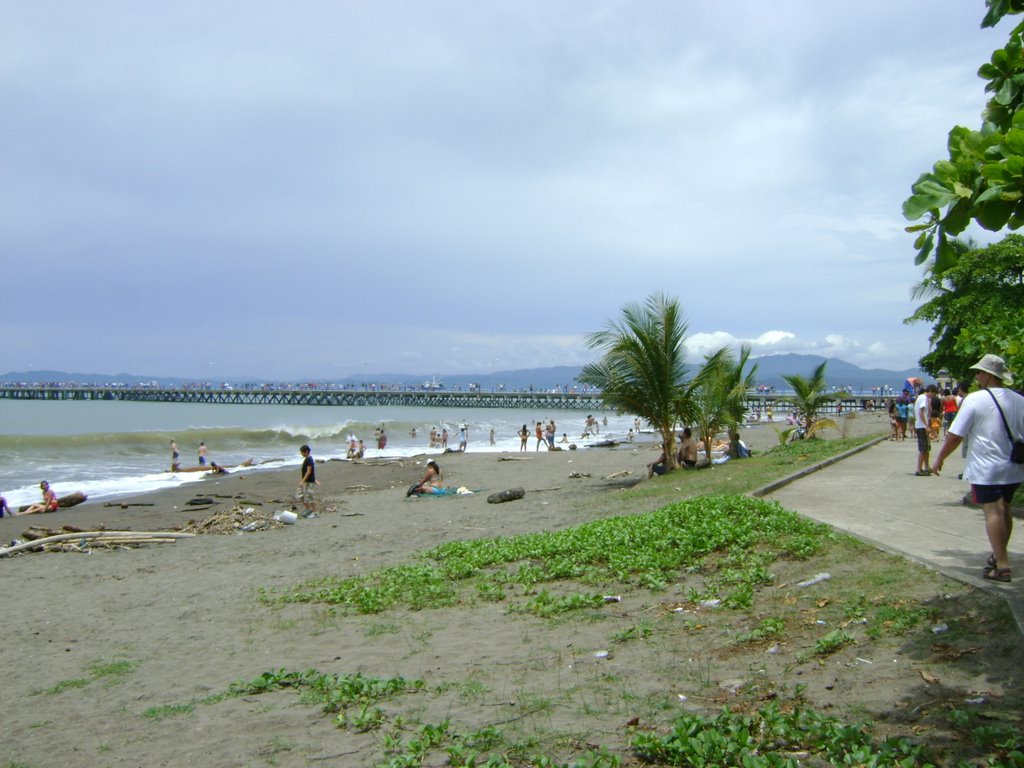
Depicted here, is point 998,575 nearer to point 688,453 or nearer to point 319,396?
point 688,453

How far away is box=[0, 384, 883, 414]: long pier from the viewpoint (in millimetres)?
98062

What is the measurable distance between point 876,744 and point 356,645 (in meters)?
3.58

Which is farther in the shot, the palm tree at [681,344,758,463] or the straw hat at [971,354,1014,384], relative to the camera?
the palm tree at [681,344,758,463]

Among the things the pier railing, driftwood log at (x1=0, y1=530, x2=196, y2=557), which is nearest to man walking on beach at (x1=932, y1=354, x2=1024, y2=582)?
driftwood log at (x1=0, y1=530, x2=196, y2=557)

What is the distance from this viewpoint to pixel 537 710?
4.16 meters

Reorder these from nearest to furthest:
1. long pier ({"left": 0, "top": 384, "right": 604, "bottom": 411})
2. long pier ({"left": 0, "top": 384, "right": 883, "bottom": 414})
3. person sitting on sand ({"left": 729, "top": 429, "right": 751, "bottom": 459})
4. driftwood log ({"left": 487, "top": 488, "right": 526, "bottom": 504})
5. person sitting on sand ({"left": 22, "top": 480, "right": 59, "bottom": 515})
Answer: driftwood log ({"left": 487, "top": 488, "right": 526, "bottom": 504})
person sitting on sand ({"left": 22, "top": 480, "right": 59, "bottom": 515})
person sitting on sand ({"left": 729, "top": 429, "right": 751, "bottom": 459})
long pier ({"left": 0, "top": 384, "right": 883, "bottom": 414})
long pier ({"left": 0, "top": 384, "right": 604, "bottom": 411})

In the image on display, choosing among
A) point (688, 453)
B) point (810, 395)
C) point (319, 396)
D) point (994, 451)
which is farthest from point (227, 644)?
point (319, 396)

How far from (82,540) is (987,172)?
13314mm

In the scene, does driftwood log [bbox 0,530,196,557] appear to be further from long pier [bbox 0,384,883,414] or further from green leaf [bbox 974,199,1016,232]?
long pier [bbox 0,384,883,414]

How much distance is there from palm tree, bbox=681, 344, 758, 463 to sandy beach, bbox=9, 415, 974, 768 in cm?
428

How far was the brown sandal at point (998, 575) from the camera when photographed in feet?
16.3

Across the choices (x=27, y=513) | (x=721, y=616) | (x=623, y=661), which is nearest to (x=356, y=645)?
(x=623, y=661)

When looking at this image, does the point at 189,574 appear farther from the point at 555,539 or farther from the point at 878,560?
the point at 878,560

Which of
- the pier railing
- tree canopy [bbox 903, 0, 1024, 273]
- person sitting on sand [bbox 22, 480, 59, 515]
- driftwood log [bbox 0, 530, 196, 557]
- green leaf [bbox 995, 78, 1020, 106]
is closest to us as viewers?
tree canopy [bbox 903, 0, 1024, 273]
